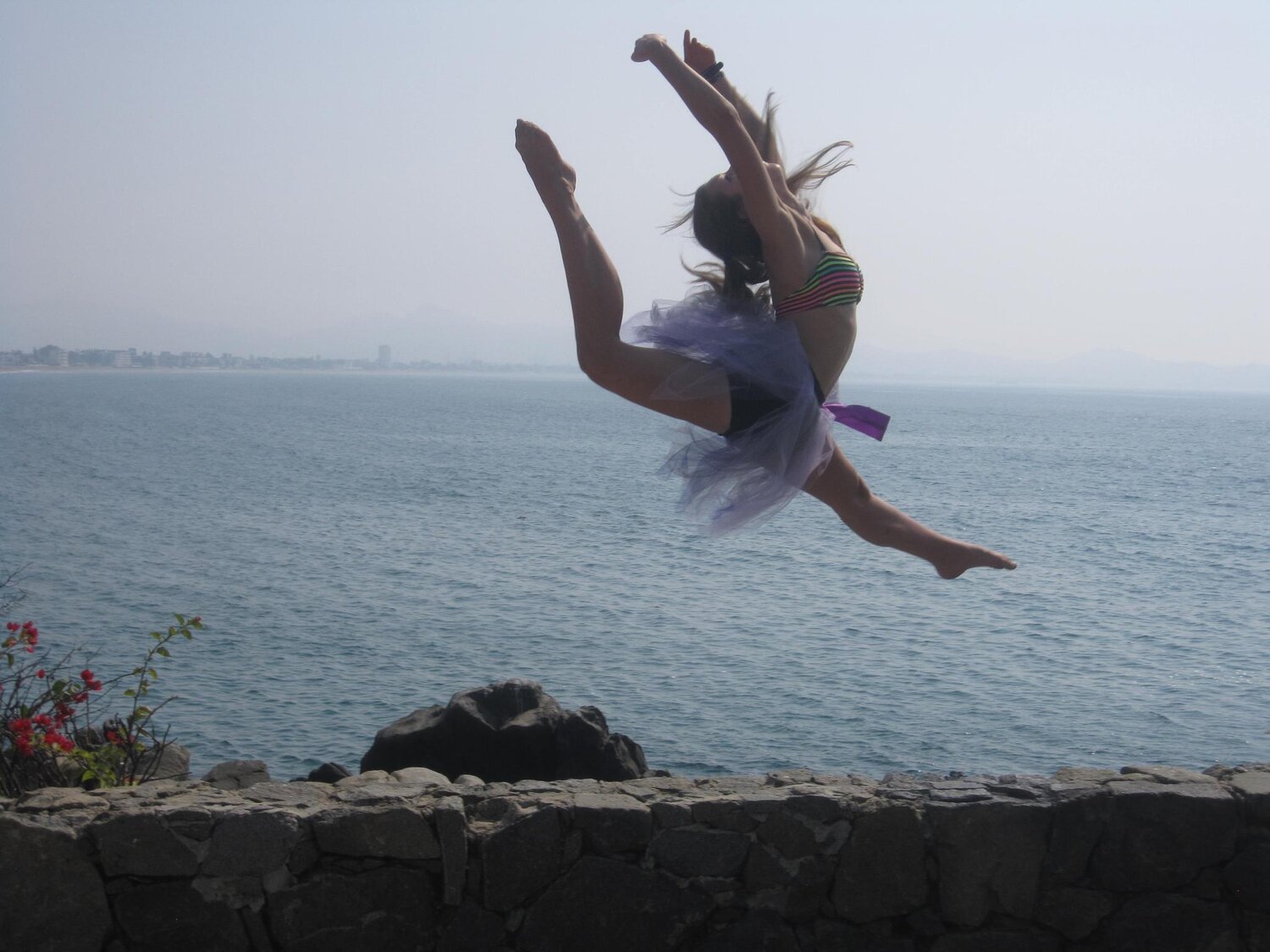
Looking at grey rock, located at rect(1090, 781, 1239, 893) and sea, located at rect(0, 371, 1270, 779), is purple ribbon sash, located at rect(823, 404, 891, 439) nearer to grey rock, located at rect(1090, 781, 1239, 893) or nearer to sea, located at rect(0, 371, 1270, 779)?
sea, located at rect(0, 371, 1270, 779)

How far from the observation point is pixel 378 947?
4.54m

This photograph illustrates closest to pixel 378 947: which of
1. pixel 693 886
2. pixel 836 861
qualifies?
pixel 693 886

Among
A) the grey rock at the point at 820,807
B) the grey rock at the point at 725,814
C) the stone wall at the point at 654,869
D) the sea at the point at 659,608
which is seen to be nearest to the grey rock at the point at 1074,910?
the stone wall at the point at 654,869

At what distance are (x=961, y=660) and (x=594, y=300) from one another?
61.9 ft

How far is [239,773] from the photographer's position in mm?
10820

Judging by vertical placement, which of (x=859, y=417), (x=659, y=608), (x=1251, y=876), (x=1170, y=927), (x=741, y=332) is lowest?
(x=659, y=608)

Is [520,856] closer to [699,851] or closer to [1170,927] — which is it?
[699,851]

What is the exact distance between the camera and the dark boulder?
440 inches

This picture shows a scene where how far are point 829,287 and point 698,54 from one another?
2.52 ft

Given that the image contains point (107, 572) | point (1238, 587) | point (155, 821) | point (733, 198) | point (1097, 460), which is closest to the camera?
point (733, 198)

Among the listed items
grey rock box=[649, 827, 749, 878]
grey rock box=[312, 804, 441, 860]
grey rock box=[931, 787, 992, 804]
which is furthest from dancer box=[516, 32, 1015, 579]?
grey rock box=[312, 804, 441, 860]

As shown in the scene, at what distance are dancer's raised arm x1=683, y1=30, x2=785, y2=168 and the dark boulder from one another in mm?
8334

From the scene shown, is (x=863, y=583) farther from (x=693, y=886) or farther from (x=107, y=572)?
(x=693, y=886)

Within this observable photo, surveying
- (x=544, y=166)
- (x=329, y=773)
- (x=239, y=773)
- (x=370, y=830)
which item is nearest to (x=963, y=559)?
(x=544, y=166)
